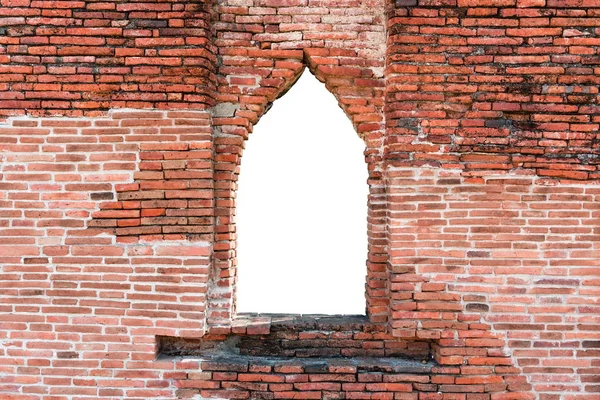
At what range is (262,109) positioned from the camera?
3.86 metres

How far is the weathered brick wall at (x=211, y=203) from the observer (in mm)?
3613

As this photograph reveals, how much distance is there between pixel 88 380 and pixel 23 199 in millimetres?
1442

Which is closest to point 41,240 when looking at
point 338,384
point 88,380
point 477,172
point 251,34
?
point 88,380

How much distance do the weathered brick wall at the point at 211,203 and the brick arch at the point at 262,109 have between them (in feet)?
0.53

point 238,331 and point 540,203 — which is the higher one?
point 540,203

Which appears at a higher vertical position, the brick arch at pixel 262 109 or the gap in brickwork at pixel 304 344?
the brick arch at pixel 262 109

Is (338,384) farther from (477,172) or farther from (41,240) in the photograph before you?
(41,240)

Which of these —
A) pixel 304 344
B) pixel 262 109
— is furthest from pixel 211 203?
pixel 304 344

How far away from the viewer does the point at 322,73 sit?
3803 mm

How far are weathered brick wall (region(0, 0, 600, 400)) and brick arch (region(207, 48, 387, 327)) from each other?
0.16 meters

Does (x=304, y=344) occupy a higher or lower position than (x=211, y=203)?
lower

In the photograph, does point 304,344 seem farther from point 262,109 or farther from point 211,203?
point 262,109

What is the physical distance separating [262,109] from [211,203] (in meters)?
0.85

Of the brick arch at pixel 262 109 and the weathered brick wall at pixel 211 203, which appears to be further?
the brick arch at pixel 262 109
